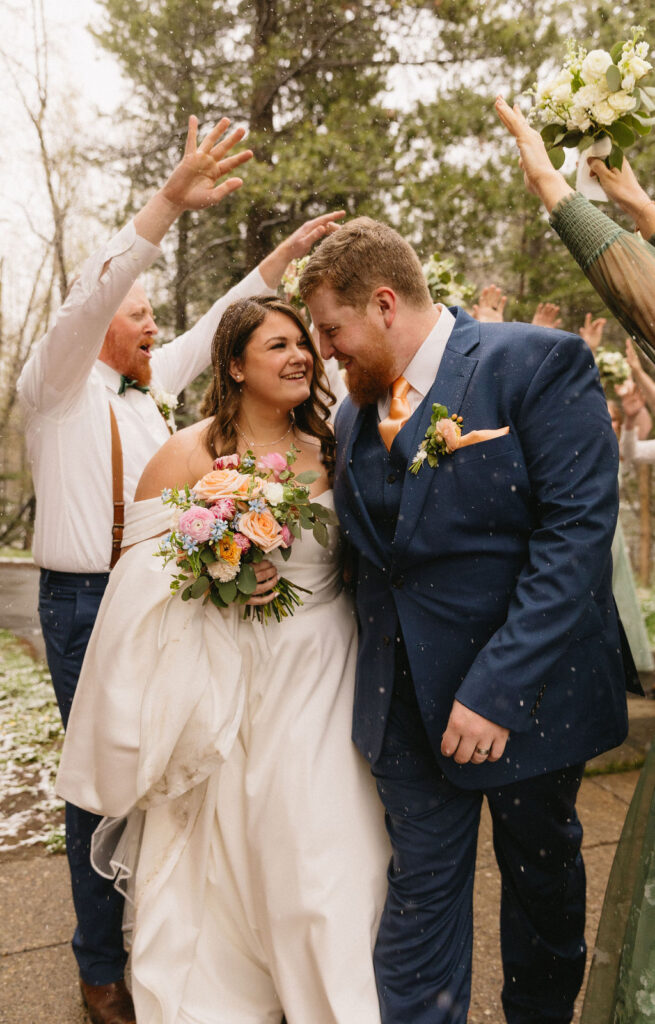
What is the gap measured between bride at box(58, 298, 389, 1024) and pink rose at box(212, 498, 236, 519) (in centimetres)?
22

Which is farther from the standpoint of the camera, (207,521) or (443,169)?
(443,169)

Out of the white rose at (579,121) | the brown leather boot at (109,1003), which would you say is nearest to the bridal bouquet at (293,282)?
the white rose at (579,121)

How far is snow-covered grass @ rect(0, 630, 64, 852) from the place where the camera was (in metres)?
4.16

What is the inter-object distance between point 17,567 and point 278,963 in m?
10.4

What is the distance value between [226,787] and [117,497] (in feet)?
3.52

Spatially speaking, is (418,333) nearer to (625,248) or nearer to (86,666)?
(625,248)

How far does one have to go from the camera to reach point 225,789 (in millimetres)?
2510

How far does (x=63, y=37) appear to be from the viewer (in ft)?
26.1

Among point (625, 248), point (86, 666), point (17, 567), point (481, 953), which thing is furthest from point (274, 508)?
point (17, 567)

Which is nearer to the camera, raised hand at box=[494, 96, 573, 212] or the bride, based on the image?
raised hand at box=[494, 96, 573, 212]

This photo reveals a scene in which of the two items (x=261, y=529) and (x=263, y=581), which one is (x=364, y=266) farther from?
(x=263, y=581)

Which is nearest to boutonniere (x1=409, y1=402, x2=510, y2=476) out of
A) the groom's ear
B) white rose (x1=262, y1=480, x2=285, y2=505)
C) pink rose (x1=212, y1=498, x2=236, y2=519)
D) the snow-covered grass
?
the groom's ear

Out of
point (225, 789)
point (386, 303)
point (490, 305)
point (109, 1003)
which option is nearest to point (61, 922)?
point (109, 1003)

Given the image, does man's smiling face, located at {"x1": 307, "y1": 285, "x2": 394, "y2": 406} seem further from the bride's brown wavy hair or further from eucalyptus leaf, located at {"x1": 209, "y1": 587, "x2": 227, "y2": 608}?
eucalyptus leaf, located at {"x1": 209, "y1": 587, "x2": 227, "y2": 608}
